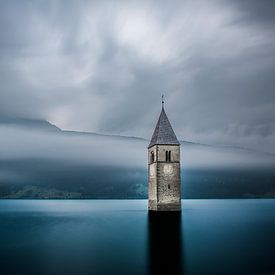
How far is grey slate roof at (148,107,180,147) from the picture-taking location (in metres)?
50.4

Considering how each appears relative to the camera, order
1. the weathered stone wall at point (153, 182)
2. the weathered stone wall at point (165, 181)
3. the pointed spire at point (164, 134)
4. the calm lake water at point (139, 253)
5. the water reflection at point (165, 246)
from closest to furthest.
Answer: the calm lake water at point (139, 253)
the water reflection at point (165, 246)
the weathered stone wall at point (165, 181)
the weathered stone wall at point (153, 182)
the pointed spire at point (164, 134)

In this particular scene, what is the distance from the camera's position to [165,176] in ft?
160

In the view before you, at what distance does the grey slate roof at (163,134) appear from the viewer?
50.4 metres

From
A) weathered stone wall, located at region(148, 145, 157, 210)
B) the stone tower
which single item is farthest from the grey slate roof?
weathered stone wall, located at region(148, 145, 157, 210)

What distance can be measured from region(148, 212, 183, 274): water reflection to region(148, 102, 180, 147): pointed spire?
11.0 m

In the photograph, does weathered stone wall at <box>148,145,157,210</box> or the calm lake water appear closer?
the calm lake water

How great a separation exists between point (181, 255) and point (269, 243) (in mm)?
9520

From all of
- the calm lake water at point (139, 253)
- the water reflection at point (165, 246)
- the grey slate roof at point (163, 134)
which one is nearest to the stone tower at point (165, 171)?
the grey slate roof at point (163, 134)

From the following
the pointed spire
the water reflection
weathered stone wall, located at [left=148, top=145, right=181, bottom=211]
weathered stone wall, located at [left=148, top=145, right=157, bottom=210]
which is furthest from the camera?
the pointed spire

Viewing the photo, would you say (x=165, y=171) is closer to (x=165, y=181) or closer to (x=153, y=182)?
(x=165, y=181)

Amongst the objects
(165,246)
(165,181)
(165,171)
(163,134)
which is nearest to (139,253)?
(165,246)

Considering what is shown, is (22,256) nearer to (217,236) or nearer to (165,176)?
(217,236)

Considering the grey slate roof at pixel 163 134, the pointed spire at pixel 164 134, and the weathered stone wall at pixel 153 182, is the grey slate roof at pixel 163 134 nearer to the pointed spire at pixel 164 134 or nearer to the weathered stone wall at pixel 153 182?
the pointed spire at pixel 164 134

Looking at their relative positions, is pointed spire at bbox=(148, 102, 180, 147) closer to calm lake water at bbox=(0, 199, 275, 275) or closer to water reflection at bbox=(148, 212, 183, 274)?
water reflection at bbox=(148, 212, 183, 274)
